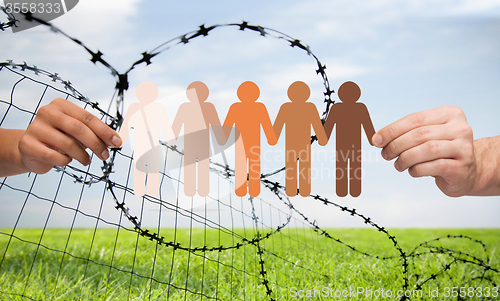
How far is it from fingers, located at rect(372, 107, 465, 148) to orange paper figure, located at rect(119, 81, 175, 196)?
2.59ft

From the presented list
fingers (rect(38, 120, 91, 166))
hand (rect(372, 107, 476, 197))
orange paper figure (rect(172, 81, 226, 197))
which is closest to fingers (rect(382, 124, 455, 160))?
hand (rect(372, 107, 476, 197))

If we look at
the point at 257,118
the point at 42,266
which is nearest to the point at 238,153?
the point at 257,118

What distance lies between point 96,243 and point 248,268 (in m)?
1.50

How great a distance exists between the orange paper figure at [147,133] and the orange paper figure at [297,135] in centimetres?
46

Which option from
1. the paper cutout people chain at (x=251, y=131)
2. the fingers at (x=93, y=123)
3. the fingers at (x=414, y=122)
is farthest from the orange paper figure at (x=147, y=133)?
the fingers at (x=414, y=122)

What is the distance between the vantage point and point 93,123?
3.04 feet

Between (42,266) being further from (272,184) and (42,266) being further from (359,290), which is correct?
(359,290)

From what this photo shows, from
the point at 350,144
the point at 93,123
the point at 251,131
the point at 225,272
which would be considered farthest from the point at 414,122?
the point at 225,272

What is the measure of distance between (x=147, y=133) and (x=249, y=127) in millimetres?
413

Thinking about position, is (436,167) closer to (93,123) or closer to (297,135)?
(297,135)

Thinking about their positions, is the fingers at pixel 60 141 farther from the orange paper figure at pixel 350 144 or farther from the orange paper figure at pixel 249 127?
the orange paper figure at pixel 350 144

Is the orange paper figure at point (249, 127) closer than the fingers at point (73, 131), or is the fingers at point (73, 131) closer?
the fingers at point (73, 131)

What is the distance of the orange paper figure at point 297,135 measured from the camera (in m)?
1.27

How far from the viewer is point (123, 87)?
1.06 m
